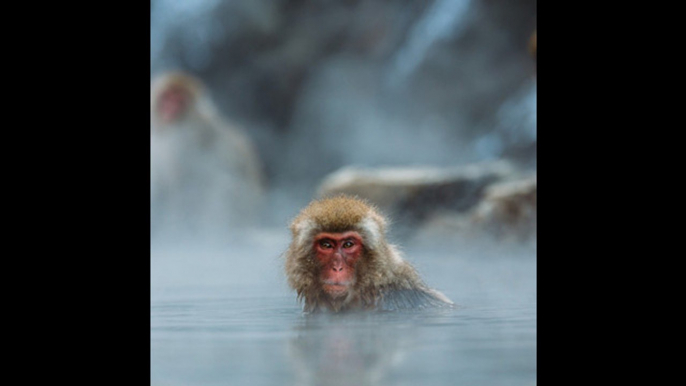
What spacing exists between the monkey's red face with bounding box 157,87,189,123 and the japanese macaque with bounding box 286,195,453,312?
1.34 metres

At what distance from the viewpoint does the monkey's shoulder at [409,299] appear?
4023 millimetres

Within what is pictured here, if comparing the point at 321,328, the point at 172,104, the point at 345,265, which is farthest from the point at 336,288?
the point at 172,104

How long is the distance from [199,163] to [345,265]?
1746 millimetres

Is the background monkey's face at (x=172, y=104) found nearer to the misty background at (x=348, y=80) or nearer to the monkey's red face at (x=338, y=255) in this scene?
the misty background at (x=348, y=80)

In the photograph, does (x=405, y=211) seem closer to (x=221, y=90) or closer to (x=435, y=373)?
(x=221, y=90)

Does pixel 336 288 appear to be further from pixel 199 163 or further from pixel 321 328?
pixel 199 163

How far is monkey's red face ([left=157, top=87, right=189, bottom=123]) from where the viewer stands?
16.0 feet

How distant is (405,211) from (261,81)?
1.56 meters

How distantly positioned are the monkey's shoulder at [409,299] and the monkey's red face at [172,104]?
1901mm

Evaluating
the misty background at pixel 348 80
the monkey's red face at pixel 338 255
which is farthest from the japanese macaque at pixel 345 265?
the misty background at pixel 348 80

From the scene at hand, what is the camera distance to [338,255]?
13.0 feet

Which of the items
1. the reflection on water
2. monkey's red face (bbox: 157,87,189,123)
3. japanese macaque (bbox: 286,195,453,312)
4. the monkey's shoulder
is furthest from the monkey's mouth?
monkey's red face (bbox: 157,87,189,123)

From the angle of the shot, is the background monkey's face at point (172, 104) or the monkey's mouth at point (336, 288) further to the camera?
the background monkey's face at point (172, 104)

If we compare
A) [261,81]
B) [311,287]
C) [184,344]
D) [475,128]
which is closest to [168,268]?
[311,287]
